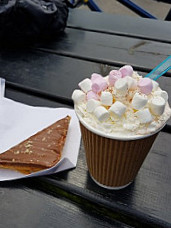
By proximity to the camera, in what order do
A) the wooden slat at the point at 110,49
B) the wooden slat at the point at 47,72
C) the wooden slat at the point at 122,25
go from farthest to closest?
the wooden slat at the point at 122,25, the wooden slat at the point at 110,49, the wooden slat at the point at 47,72

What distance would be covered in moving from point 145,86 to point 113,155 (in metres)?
0.14

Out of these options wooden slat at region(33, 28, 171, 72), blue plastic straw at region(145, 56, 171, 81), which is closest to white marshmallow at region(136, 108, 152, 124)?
blue plastic straw at region(145, 56, 171, 81)

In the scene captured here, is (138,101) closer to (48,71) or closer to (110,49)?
(48,71)

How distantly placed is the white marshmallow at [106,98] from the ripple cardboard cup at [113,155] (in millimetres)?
51

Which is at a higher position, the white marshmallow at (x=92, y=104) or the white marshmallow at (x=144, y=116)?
the white marshmallow at (x=144, y=116)

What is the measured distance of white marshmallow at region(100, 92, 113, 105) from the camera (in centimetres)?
38

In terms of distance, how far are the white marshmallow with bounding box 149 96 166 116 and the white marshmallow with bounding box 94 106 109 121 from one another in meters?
0.08

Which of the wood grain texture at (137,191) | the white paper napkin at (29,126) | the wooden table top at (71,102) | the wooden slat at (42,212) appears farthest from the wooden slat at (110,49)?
the wooden slat at (42,212)

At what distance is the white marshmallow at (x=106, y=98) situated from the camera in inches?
15.1

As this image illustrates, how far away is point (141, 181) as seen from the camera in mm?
502

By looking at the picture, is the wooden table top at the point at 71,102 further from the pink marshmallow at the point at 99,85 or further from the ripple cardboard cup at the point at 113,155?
the pink marshmallow at the point at 99,85

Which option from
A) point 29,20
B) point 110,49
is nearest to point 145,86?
point 110,49

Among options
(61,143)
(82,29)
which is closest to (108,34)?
(82,29)

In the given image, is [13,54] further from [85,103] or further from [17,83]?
[85,103]
